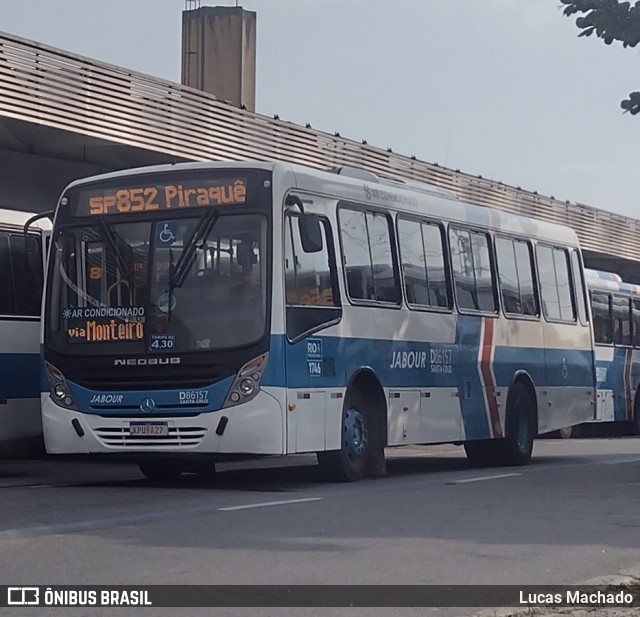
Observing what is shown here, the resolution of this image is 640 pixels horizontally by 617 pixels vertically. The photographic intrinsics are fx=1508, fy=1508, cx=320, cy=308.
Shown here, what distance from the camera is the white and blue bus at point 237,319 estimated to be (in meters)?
14.7

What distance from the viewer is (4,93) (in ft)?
74.1

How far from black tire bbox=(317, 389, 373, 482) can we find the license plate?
179 centimetres

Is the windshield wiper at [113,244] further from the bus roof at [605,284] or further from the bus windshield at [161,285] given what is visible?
the bus roof at [605,284]

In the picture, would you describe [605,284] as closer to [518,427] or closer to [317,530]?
[518,427]

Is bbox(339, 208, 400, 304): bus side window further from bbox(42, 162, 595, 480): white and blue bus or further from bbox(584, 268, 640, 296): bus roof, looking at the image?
bbox(584, 268, 640, 296): bus roof

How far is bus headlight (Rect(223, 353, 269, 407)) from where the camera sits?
14.6 metres

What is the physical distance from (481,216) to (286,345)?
19.0 feet

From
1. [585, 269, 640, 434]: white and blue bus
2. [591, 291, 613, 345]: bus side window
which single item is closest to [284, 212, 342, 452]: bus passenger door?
[585, 269, 640, 434]: white and blue bus

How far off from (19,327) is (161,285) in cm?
269

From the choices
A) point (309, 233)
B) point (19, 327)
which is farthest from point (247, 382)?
point (19, 327)

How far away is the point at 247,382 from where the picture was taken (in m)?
14.6

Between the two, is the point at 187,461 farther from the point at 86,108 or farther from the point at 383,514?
the point at 86,108

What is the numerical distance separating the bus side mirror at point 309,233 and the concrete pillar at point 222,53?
22.5 meters

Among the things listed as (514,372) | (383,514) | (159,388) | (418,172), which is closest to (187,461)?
(159,388)
